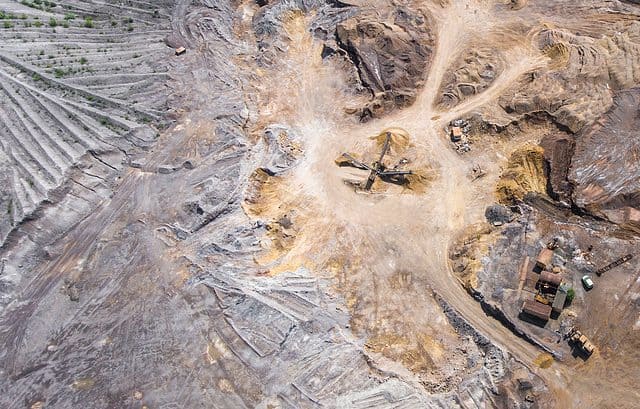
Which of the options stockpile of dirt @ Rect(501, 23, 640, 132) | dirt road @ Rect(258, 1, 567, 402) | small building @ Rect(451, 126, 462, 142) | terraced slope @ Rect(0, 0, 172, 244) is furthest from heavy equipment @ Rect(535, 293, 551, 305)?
terraced slope @ Rect(0, 0, 172, 244)

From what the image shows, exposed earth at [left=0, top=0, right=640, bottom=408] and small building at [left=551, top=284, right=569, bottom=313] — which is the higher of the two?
exposed earth at [left=0, top=0, right=640, bottom=408]

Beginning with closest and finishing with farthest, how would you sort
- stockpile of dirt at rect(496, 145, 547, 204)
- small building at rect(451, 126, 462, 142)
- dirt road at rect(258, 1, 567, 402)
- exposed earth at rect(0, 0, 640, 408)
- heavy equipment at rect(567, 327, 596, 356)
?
heavy equipment at rect(567, 327, 596, 356)
exposed earth at rect(0, 0, 640, 408)
dirt road at rect(258, 1, 567, 402)
stockpile of dirt at rect(496, 145, 547, 204)
small building at rect(451, 126, 462, 142)

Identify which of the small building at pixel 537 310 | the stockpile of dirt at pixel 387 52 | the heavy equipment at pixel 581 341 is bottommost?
the heavy equipment at pixel 581 341

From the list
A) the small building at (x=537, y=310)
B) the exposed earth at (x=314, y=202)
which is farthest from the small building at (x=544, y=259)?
the small building at (x=537, y=310)

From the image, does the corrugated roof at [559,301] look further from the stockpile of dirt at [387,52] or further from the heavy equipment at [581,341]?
the stockpile of dirt at [387,52]

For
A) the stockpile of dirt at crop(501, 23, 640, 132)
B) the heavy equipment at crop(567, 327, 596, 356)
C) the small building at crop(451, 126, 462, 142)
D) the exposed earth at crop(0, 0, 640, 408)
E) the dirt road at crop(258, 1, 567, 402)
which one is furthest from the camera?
the small building at crop(451, 126, 462, 142)

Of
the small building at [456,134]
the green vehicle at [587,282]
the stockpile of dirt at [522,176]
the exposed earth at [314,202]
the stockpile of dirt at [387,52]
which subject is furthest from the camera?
the stockpile of dirt at [387,52]

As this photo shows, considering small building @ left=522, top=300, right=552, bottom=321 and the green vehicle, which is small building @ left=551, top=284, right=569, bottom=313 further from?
the green vehicle
